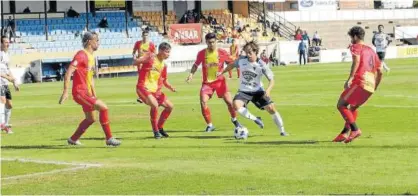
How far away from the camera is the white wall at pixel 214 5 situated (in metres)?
77.4

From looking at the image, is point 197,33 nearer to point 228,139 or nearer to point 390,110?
point 390,110

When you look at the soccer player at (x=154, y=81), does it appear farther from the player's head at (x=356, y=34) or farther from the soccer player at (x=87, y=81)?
the player's head at (x=356, y=34)

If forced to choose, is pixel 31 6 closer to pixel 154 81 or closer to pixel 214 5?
pixel 214 5

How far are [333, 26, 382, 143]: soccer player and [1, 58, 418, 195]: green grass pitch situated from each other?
423mm

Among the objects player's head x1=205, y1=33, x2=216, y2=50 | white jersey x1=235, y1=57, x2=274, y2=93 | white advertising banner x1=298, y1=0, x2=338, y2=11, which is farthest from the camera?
white advertising banner x1=298, y1=0, x2=338, y2=11

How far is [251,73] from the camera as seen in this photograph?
19406mm

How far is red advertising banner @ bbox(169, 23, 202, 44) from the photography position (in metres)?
65.9

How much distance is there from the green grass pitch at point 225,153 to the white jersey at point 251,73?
3.09 ft

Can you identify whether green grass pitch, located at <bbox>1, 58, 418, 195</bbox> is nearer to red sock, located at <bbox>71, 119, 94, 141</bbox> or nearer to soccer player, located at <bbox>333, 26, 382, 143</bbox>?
red sock, located at <bbox>71, 119, 94, 141</bbox>

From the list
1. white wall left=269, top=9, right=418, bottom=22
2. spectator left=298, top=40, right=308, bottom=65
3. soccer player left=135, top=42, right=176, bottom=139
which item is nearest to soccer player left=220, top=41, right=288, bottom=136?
soccer player left=135, top=42, right=176, bottom=139

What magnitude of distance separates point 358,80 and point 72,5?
5216 centimetres

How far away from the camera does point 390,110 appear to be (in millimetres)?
24625

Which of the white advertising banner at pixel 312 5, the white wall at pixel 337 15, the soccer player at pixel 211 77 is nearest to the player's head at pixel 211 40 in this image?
the soccer player at pixel 211 77

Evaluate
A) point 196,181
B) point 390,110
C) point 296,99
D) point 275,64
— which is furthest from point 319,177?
point 275,64
